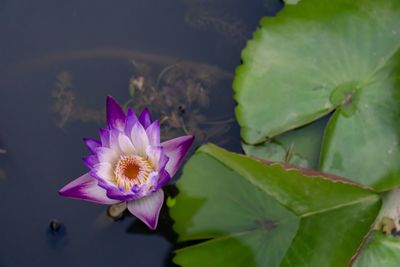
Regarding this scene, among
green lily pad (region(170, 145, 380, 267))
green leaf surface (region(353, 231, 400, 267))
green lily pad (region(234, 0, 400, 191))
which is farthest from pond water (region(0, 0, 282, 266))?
green leaf surface (region(353, 231, 400, 267))

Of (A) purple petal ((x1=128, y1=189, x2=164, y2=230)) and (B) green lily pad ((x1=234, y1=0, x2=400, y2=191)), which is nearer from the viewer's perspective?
(A) purple petal ((x1=128, y1=189, x2=164, y2=230))

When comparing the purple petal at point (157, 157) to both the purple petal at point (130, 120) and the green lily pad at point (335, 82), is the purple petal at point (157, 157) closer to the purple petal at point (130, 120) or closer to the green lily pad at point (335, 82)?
the purple petal at point (130, 120)

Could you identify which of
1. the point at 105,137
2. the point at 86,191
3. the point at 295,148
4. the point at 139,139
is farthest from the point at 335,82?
the point at 86,191

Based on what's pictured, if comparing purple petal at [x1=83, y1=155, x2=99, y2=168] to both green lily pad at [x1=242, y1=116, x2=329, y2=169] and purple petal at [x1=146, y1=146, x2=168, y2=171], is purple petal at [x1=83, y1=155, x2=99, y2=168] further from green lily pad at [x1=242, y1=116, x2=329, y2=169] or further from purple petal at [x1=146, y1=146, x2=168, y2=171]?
green lily pad at [x1=242, y1=116, x2=329, y2=169]

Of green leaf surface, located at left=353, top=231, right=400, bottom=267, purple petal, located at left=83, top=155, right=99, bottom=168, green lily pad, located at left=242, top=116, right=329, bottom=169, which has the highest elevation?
purple petal, located at left=83, top=155, right=99, bottom=168

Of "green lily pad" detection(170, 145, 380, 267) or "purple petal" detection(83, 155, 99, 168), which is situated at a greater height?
"purple petal" detection(83, 155, 99, 168)

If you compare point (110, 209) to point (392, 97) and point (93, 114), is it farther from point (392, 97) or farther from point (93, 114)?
point (392, 97)

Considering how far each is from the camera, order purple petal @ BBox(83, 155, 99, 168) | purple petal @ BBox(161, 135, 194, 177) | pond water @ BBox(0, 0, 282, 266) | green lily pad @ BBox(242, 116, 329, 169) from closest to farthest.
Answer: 1. purple petal @ BBox(83, 155, 99, 168)
2. purple petal @ BBox(161, 135, 194, 177)
3. green lily pad @ BBox(242, 116, 329, 169)
4. pond water @ BBox(0, 0, 282, 266)
